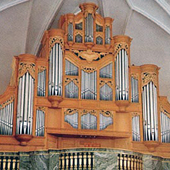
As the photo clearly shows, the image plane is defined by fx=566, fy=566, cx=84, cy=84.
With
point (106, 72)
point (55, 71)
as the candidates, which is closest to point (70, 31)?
point (55, 71)

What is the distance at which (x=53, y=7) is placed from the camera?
1022 inches

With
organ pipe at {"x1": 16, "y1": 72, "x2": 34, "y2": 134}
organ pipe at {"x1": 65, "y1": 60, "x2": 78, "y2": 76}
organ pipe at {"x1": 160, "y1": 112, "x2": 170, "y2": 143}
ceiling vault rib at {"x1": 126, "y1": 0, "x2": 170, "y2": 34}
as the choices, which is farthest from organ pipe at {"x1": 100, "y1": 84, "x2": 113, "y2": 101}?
ceiling vault rib at {"x1": 126, "y1": 0, "x2": 170, "y2": 34}

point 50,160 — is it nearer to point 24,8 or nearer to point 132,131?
point 132,131

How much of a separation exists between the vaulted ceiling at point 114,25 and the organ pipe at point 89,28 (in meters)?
3.11

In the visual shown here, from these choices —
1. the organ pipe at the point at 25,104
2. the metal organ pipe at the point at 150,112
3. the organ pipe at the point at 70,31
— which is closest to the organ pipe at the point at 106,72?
the metal organ pipe at the point at 150,112

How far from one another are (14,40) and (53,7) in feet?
7.70

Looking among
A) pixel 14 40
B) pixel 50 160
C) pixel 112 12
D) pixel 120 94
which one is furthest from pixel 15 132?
pixel 112 12

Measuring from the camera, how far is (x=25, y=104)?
21.2m

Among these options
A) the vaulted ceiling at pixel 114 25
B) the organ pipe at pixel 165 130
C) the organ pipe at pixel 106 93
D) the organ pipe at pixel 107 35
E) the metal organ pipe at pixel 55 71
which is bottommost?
the organ pipe at pixel 165 130

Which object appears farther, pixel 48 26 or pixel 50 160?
pixel 48 26

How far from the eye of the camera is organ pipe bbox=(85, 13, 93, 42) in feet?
74.9

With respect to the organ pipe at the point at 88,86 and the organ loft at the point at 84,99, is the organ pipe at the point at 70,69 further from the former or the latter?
the organ pipe at the point at 88,86

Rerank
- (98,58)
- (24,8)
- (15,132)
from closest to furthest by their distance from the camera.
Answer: (15,132) → (98,58) → (24,8)

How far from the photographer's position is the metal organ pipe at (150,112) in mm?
21875
